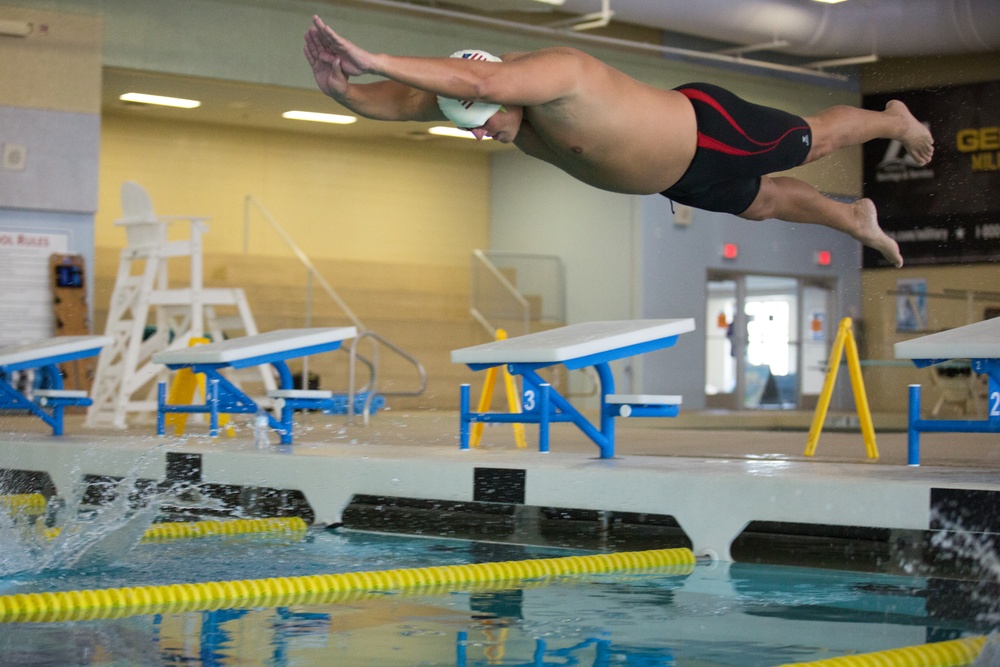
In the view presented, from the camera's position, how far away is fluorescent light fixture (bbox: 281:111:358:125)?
15094 mm

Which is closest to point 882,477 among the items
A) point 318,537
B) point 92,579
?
point 318,537

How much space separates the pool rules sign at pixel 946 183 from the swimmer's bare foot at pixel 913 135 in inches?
406

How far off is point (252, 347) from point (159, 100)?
8929mm

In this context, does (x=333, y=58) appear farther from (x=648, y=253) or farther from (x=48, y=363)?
(x=648, y=253)

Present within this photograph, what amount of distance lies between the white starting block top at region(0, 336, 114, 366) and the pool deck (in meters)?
0.45

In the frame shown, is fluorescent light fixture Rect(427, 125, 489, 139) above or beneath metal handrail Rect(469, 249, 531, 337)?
above

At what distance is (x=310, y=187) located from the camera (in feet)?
55.9

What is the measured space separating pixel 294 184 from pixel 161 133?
1.97m

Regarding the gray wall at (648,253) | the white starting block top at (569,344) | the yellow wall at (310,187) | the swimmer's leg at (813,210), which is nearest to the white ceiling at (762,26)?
the yellow wall at (310,187)

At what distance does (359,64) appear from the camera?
2.94 meters

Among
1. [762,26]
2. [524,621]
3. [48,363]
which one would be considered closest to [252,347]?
[48,363]

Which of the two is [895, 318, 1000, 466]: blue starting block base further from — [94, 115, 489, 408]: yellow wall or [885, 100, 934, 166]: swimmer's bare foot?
[94, 115, 489, 408]: yellow wall

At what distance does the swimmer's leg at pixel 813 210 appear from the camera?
3.84 metres

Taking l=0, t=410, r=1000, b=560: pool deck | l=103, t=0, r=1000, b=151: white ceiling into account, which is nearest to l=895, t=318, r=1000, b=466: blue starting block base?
l=0, t=410, r=1000, b=560: pool deck
